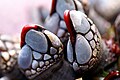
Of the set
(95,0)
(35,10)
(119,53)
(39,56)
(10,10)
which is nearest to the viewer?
(39,56)

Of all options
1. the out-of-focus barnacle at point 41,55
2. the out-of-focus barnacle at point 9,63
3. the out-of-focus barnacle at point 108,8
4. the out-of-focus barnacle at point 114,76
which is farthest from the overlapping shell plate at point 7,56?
the out-of-focus barnacle at point 108,8

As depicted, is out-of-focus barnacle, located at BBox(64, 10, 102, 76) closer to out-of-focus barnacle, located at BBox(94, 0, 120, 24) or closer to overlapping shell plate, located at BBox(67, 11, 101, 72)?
overlapping shell plate, located at BBox(67, 11, 101, 72)

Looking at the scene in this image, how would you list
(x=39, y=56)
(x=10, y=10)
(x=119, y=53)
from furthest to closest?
(x=10, y=10)
(x=119, y=53)
(x=39, y=56)

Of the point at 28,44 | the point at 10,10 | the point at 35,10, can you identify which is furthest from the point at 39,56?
the point at 10,10

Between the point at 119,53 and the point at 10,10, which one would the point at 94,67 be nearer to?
the point at 119,53

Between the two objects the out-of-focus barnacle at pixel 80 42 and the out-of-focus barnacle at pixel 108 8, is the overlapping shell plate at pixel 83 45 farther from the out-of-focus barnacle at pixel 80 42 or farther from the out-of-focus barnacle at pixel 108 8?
the out-of-focus barnacle at pixel 108 8

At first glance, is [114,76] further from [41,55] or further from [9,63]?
[9,63]

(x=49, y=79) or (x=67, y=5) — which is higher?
(x=67, y=5)

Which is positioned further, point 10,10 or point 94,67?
point 10,10
